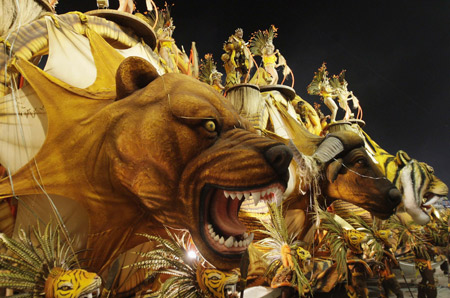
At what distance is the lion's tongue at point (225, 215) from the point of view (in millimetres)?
959

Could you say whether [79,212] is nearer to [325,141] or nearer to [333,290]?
[333,290]

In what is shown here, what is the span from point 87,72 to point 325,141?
2.09 m

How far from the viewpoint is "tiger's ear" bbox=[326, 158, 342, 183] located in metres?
2.46

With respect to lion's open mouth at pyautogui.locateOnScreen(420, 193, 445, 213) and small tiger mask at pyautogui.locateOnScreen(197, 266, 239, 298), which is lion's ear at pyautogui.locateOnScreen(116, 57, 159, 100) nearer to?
small tiger mask at pyautogui.locateOnScreen(197, 266, 239, 298)

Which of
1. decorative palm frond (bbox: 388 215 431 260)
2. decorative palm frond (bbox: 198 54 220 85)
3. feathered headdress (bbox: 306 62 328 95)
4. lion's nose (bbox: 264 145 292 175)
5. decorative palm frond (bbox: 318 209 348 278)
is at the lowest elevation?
decorative palm frond (bbox: 388 215 431 260)

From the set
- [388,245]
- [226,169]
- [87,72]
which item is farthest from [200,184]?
[388,245]

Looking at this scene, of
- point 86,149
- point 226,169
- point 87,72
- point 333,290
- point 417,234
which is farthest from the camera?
point 417,234

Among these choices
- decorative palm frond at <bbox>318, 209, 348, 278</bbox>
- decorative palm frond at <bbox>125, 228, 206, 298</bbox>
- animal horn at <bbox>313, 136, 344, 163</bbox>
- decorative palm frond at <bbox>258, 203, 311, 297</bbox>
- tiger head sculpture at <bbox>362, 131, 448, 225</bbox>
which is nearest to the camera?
decorative palm frond at <bbox>125, 228, 206, 298</bbox>

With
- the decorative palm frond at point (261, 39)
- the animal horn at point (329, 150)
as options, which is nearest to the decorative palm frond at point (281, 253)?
the animal horn at point (329, 150)

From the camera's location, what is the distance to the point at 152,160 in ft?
3.04

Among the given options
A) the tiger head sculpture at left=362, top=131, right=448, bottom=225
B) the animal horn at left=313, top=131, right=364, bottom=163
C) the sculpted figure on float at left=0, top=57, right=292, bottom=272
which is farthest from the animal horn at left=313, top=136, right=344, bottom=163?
the sculpted figure on float at left=0, top=57, right=292, bottom=272

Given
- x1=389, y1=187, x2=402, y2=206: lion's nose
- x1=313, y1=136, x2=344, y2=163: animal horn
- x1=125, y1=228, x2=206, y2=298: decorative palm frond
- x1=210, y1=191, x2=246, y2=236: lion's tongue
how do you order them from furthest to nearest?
x1=313, y1=136, x2=344, y2=163: animal horn
x1=389, y1=187, x2=402, y2=206: lion's nose
x1=125, y1=228, x2=206, y2=298: decorative palm frond
x1=210, y1=191, x2=246, y2=236: lion's tongue

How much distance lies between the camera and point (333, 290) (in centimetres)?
217

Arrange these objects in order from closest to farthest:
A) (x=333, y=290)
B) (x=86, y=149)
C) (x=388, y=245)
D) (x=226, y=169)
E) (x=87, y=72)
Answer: (x=226, y=169) → (x=86, y=149) → (x=87, y=72) → (x=333, y=290) → (x=388, y=245)
